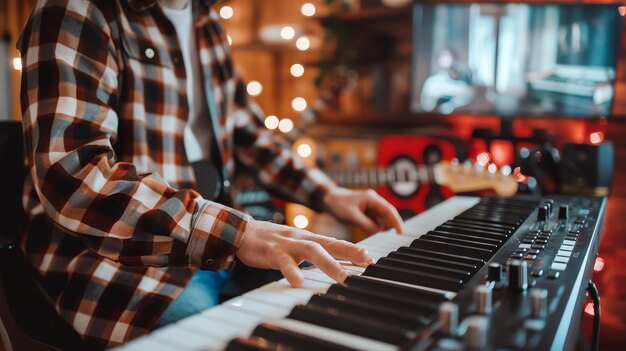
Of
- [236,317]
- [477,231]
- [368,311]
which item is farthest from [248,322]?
[477,231]

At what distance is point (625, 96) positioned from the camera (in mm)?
2426

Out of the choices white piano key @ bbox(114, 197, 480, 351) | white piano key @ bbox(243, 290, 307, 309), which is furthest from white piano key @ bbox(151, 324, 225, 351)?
white piano key @ bbox(243, 290, 307, 309)

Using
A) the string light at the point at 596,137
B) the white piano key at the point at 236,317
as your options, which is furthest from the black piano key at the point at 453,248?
the string light at the point at 596,137

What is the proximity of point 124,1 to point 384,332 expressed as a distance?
34.6 inches

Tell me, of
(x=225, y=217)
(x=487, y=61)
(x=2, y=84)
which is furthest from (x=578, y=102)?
(x=2, y=84)

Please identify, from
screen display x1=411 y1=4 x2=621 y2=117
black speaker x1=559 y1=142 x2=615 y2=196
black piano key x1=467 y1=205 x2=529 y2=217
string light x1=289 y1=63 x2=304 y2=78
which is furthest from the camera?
string light x1=289 y1=63 x2=304 y2=78

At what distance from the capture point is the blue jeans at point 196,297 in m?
0.98

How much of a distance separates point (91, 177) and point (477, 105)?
2.04 metres

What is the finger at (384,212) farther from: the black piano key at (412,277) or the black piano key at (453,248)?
the black piano key at (412,277)

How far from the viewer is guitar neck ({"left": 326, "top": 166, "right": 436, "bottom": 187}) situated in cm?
233

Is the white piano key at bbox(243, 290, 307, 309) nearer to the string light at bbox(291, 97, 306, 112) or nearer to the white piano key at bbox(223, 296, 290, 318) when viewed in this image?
the white piano key at bbox(223, 296, 290, 318)

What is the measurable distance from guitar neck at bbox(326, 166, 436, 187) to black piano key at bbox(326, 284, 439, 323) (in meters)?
1.74

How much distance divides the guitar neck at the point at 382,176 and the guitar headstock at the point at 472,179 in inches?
3.2

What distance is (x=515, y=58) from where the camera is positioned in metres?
2.43
